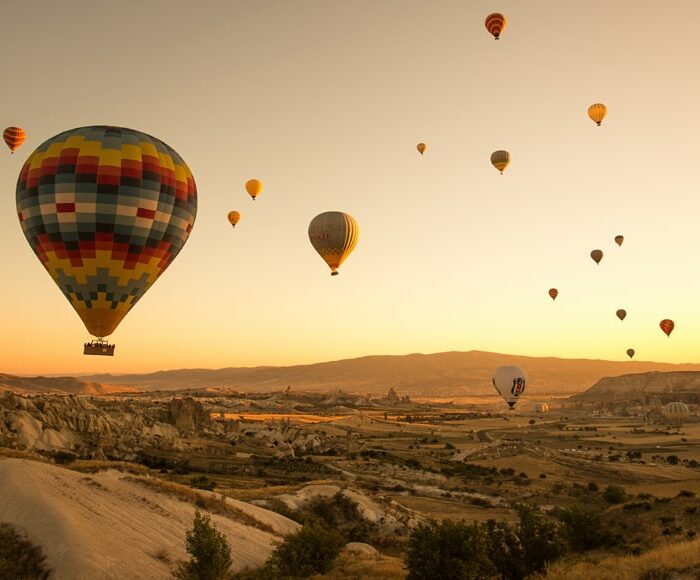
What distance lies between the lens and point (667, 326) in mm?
95938

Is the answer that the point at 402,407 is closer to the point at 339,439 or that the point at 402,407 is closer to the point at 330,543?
the point at 339,439

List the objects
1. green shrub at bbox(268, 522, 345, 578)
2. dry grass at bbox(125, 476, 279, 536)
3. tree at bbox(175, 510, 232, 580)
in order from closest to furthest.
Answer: tree at bbox(175, 510, 232, 580) → green shrub at bbox(268, 522, 345, 578) → dry grass at bbox(125, 476, 279, 536)

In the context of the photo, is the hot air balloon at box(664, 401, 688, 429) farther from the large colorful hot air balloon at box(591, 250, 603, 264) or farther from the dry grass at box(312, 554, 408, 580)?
the dry grass at box(312, 554, 408, 580)

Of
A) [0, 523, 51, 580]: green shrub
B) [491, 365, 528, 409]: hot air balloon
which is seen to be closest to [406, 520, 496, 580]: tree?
[0, 523, 51, 580]: green shrub

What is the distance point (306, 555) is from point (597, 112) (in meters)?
56.9

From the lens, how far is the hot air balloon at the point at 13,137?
172ft

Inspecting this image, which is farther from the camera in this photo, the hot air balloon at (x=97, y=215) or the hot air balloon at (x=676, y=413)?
the hot air balloon at (x=676, y=413)

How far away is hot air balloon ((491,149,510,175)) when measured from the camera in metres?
68.1

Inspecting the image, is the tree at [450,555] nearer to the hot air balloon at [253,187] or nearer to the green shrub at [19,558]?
the green shrub at [19,558]

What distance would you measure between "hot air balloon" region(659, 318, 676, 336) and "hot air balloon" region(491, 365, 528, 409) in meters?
31.4

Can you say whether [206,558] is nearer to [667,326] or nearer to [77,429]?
[77,429]

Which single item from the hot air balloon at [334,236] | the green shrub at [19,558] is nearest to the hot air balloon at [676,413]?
the hot air balloon at [334,236]

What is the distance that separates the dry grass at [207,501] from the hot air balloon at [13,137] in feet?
120

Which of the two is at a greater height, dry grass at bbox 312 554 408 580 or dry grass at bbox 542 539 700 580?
dry grass at bbox 542 539 700 580
